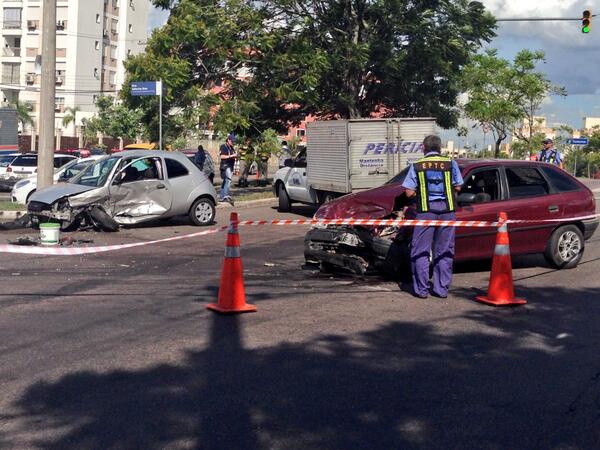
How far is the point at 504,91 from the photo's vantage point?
50312 mm

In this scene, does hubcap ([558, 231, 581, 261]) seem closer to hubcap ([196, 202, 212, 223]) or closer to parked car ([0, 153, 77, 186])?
hubcap ([196, 202, 212, 223])

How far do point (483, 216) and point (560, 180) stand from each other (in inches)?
71.2

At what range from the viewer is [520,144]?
2370 inches

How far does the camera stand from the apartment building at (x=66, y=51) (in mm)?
66938

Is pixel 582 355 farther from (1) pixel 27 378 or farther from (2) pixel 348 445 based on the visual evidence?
(1) pixel 27 378

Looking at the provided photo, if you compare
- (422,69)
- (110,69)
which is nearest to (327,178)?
(422,69)

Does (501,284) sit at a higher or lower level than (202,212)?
lower

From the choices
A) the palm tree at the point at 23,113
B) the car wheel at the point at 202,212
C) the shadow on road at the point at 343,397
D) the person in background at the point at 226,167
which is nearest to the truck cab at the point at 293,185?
the person in background at the point at 226,167

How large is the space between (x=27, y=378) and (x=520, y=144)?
2265 inches

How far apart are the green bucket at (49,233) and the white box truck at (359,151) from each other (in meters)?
6.92

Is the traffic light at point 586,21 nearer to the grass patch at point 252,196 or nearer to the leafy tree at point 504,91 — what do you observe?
the grass patch at point 252,196

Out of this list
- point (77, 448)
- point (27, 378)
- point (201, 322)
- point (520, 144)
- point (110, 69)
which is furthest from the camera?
point (110, 69)

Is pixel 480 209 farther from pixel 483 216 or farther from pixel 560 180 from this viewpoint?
pixel 560 180

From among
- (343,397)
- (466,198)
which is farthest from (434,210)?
(343,397)
